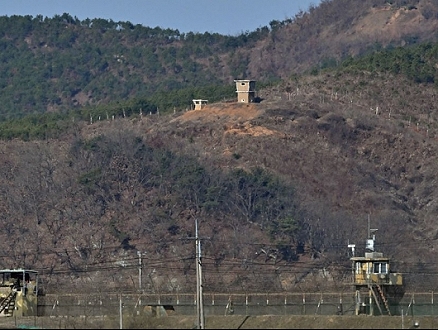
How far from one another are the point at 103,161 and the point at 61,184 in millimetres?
5734

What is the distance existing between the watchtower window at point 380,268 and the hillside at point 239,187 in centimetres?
1343

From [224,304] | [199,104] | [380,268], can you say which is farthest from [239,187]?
[380,268]

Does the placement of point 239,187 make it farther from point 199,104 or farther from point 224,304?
point 224,304

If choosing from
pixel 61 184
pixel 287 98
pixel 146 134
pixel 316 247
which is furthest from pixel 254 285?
pixel 287 98

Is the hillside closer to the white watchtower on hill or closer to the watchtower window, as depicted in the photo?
the white watchtower on hill

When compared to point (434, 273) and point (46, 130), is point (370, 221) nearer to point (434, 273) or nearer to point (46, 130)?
point (434, 273)

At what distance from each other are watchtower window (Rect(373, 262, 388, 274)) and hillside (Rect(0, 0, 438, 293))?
13434 mm

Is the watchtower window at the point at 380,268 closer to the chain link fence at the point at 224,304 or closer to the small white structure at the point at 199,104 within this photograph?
the chain link fence at the point at 224,304

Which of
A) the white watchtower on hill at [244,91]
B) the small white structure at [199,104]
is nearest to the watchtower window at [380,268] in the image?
the white watchtower on hill at [244,91]

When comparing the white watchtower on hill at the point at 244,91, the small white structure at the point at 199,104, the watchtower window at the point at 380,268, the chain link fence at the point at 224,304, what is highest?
the white watchtower on hill at the point at 244,91

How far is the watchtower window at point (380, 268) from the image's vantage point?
82125 millimetres

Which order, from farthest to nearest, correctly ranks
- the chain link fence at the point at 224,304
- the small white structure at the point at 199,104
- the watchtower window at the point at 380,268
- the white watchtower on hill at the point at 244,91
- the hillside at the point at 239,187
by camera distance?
1. the white watchtower on hill at the point at 244,91
2. the small white structure at the point at 199,104
3. the hillside at the point at 239,187
4. the watchtower window at the point at 380,268
5. the chain link fence at the point at 224,304

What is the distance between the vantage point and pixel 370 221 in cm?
11756

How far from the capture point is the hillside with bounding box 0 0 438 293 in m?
110
